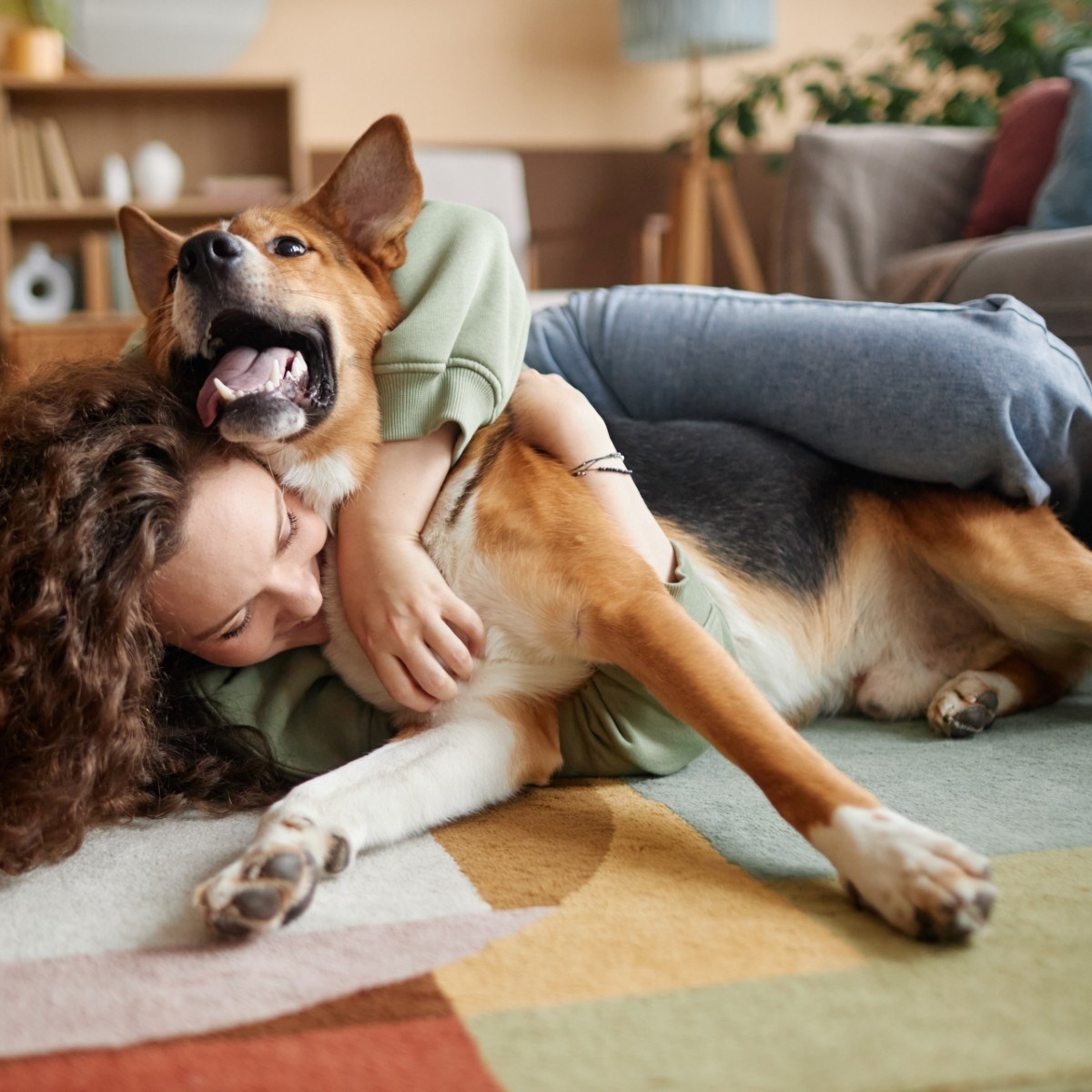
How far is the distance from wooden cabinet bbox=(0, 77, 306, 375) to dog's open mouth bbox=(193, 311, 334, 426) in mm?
3727

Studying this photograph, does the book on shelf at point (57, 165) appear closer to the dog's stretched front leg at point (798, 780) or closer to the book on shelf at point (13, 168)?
the book on shelf at point (13, 168)

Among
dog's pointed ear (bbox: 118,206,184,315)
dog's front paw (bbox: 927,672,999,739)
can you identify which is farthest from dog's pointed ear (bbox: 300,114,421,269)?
dog's front paw (bbox: 927,672,999,739)

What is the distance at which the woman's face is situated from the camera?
1.37 m

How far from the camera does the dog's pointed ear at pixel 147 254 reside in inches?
67.9

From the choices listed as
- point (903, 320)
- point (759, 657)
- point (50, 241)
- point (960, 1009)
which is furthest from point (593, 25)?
point (960, 1009)

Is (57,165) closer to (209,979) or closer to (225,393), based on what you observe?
(225,393)

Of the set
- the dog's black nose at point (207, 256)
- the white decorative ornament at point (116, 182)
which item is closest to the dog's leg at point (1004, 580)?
the dog's black nose at point (207, 256)

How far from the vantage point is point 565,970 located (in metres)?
1.00

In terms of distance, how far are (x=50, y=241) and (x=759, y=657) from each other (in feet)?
15.8

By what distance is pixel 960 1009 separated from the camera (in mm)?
893

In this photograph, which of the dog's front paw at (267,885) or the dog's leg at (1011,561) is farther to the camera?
the dog's leg at (1011,561)

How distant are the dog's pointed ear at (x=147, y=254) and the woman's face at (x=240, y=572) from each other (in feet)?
1.44

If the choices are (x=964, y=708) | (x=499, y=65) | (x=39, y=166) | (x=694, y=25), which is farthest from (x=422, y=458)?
(x=499, y=65)

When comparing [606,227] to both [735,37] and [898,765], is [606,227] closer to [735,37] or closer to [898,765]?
[735,37]
